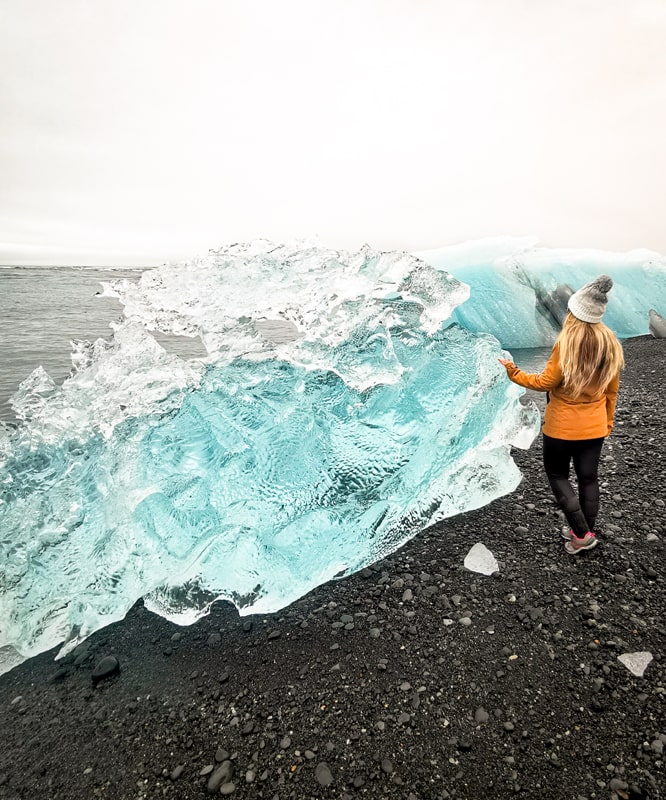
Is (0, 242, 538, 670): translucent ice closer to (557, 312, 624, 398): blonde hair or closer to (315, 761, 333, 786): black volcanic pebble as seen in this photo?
(557, 312, 624, 398): blonde hair

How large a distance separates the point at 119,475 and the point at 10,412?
786cm

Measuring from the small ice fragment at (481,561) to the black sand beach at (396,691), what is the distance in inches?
2.7

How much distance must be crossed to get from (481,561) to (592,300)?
2.09 metres

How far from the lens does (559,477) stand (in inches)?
138

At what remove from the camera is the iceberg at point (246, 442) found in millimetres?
3395

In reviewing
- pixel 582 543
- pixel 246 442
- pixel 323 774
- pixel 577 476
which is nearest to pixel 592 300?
pixel 577 476

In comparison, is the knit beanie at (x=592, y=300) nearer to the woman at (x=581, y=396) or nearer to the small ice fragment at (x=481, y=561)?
the woman at (x=581, y=396)

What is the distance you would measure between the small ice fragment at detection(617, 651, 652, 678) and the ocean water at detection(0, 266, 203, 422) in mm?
5132

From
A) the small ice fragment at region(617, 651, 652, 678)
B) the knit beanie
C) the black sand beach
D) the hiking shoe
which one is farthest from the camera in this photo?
the hiking shoe

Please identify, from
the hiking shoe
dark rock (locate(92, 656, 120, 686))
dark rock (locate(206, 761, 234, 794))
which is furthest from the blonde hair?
dark rock (locate(92, 656, 120, 686))

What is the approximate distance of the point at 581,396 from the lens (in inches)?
126

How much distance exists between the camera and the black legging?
3330 millimetres

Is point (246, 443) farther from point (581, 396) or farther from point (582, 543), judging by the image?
point (582, 543)

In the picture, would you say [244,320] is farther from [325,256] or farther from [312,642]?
[312,642]
